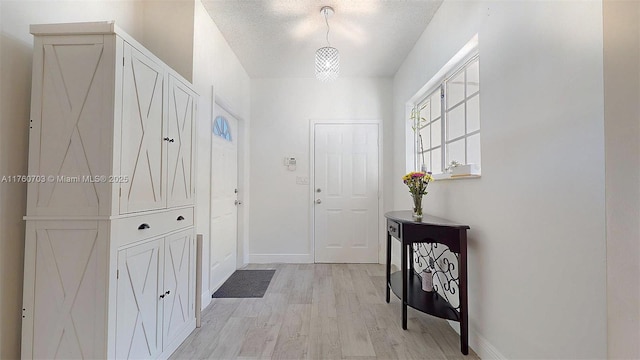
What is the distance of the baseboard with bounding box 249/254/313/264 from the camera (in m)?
3.70

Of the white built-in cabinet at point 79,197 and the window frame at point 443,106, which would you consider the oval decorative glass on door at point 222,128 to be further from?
the window frame at point 443,106

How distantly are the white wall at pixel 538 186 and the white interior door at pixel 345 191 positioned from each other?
1.85m

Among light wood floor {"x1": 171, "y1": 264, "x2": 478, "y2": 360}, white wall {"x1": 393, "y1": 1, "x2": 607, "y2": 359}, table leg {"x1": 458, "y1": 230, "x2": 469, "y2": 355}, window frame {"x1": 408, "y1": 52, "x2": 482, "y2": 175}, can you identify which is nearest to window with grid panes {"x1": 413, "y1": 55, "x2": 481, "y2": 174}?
window frame {"x1": 408, "y1": 52, "x2": 482, "y2": 175}

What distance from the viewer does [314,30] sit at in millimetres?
2611

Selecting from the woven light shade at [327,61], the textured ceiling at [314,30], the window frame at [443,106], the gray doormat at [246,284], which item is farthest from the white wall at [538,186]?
the gray doormat at [246,284]

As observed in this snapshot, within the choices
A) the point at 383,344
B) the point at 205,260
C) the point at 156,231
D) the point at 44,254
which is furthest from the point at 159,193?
the point at 383,344

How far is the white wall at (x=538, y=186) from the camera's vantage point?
1002 millimetres

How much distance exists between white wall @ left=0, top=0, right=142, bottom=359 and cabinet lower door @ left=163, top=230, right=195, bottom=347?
0.64m

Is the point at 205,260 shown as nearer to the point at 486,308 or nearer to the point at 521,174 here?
the point at 486,308

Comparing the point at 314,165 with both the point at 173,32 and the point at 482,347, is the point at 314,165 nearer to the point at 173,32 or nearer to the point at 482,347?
the point at 173,32

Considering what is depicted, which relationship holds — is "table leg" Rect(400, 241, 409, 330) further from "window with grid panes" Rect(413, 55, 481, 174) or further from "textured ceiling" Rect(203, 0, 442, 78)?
"textured ceiling" Rect(203, 0, 442, 78)

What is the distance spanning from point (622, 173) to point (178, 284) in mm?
2295

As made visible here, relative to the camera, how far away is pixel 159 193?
1605 mm

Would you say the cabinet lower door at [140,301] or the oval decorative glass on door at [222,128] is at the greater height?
the oval decorative glass on door at [222,128]
